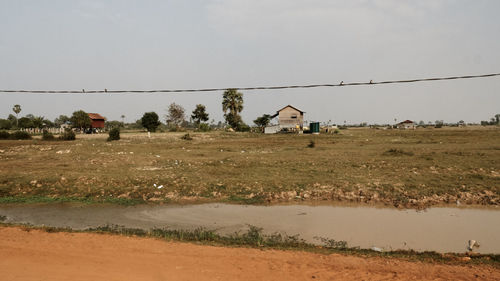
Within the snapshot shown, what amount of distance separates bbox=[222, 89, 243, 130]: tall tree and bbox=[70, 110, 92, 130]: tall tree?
2819 cm

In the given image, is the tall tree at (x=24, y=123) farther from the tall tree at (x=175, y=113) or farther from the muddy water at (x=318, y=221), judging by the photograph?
the muddy water at (x=318, y=221)

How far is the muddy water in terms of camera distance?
920 centimetres

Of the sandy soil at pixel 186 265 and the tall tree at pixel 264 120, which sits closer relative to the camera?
the sandy soil at pixel 186 265

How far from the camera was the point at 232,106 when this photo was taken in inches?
2800

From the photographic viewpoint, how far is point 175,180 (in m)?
15.4

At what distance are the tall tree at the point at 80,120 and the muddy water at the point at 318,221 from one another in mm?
50290

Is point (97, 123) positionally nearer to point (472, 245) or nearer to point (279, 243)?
point (279, 243)

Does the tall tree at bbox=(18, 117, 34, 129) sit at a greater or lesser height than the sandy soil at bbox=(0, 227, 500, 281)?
greater

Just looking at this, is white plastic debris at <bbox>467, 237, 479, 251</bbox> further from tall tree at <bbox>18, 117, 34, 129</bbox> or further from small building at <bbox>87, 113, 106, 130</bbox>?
tall tree at <bbox>18, 117, 34, 129</bbox>

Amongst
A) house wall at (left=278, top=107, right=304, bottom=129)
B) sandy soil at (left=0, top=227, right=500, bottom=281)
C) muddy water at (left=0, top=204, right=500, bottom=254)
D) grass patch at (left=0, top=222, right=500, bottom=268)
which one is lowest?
muddy water at (left=0, top=204, right=500, bottom=254)

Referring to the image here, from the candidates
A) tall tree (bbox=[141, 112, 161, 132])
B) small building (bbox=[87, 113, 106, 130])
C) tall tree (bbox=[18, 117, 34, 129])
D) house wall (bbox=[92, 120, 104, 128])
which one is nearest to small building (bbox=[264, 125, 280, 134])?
tall tree (bbox=[141, 112, 161, 132])

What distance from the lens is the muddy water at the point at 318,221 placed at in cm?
920

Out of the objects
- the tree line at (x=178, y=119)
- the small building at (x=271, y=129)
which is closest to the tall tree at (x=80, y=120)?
the tree line at (x=178, y=119)

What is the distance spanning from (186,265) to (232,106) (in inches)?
2577
